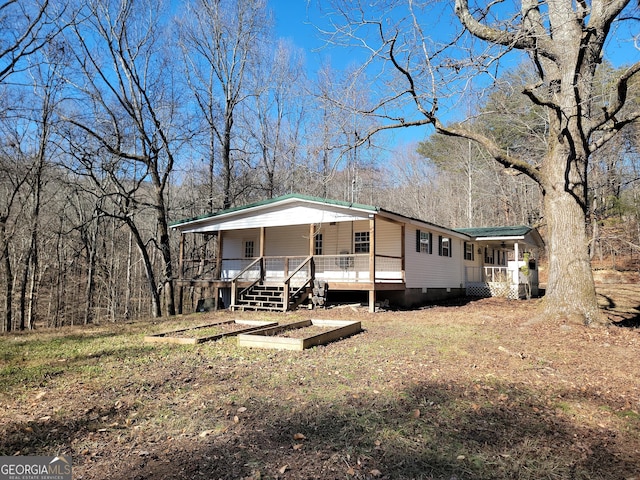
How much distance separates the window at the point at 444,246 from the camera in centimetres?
1842

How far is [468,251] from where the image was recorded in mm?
21562

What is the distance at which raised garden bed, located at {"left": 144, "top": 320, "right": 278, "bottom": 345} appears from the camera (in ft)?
24.2

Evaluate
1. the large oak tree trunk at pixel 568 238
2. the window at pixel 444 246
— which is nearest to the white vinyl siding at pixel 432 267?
the window at pixel 444 246

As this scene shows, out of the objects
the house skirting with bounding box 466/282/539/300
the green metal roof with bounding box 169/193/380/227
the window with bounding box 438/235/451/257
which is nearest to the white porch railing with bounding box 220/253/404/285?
the green metal roof with bounding box 169/193/380/227

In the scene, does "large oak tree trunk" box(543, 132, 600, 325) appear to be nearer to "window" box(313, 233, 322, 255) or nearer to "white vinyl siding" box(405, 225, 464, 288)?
"white vinyl siding" box(405, 225, 464, 288)

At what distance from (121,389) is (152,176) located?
46.6 feet

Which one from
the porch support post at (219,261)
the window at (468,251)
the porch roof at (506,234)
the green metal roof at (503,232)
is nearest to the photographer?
the porch support post at (219,261)

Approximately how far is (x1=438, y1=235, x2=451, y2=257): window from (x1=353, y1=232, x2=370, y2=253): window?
3980 mm

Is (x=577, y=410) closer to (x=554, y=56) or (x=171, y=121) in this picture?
(x=554, y=56)

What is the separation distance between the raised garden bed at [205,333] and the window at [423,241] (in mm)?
8489

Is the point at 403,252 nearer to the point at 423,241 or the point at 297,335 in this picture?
the point at 423,241

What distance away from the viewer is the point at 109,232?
77.8ft

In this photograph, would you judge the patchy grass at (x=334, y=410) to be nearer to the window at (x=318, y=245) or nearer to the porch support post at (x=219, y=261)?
the porch support post at (x=219, y=261)

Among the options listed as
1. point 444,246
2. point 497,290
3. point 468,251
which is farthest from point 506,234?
point 444,246
